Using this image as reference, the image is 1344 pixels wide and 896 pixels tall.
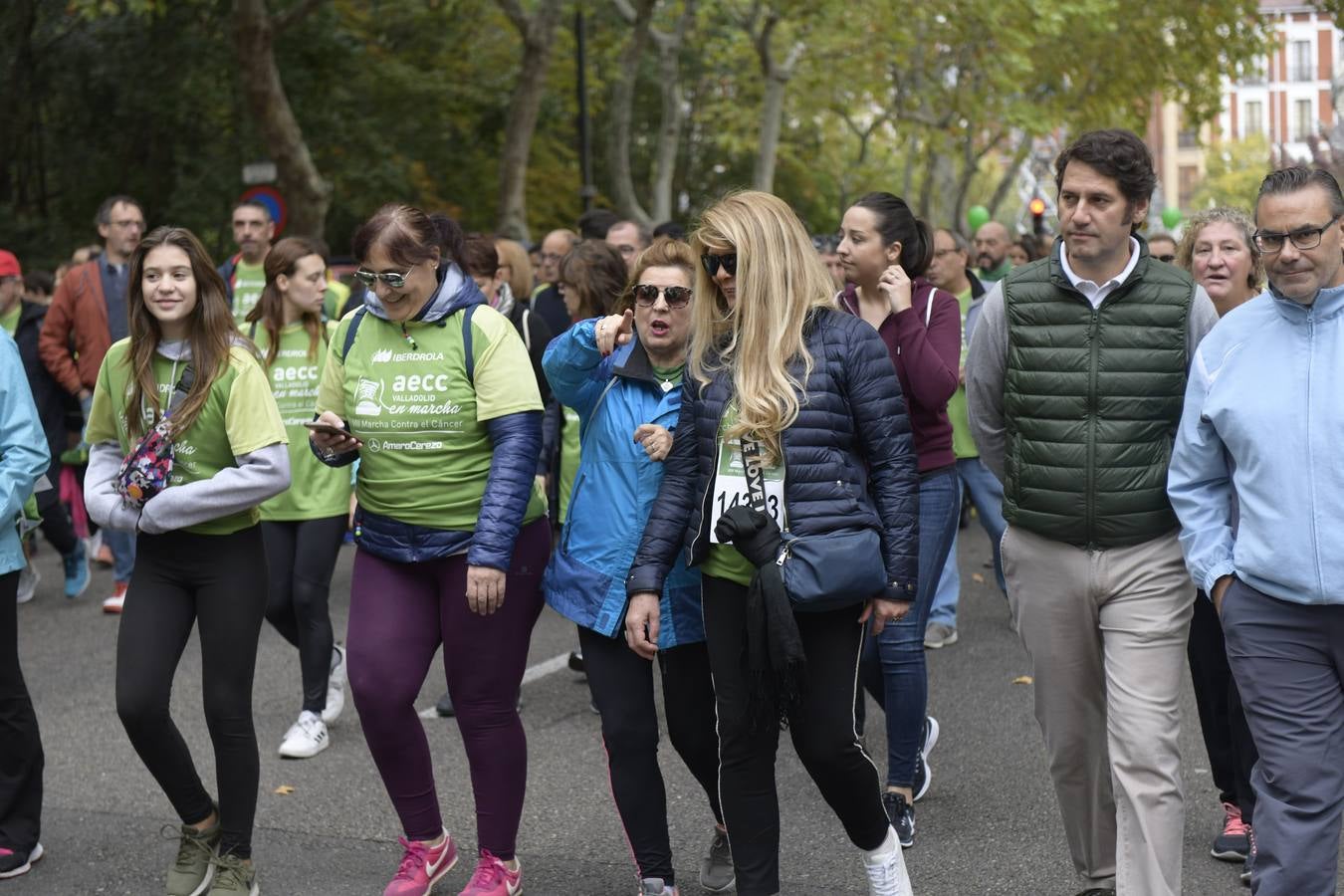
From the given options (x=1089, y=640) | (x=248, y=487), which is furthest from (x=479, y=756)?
(x=1089, y=640)

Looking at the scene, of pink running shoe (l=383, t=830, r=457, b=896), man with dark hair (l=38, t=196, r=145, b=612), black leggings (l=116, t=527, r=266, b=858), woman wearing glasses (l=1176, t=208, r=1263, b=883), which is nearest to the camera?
black leggings (l=116, t=527, r=266, b=858)

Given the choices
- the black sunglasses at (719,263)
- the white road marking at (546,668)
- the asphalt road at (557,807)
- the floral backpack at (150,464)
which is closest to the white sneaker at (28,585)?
the asphalt road at (557,807)

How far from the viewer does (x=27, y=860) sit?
5504 mm

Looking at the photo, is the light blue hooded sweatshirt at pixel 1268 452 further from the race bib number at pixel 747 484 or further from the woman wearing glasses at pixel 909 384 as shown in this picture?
the woman wearing glasses at pixel 909 384

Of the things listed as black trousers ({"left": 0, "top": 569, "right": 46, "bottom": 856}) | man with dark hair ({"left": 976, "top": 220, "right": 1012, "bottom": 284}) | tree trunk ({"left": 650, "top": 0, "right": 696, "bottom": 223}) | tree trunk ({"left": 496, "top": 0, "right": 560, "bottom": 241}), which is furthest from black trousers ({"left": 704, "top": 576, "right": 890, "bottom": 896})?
tree trunk ({"left": 650, "top": 0, "right": 696, "bottom": 223})

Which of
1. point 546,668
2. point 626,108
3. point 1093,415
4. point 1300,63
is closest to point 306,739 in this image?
point 546,668

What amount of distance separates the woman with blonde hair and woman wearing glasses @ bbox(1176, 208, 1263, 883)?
1140mm

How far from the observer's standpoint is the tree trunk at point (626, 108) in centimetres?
2305

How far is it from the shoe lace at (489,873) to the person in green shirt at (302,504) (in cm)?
203

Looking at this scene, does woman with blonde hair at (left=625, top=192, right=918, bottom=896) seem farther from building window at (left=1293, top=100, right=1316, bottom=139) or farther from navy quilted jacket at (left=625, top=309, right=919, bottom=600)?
building window at (left=1293, top=100, right=1316, bottom=139)

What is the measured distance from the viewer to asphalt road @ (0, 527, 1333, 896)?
5.27 metres

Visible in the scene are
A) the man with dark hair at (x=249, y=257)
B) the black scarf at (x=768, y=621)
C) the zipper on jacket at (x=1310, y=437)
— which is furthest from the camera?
the man with dark hair at (x=249, y=257)

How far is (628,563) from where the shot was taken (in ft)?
15.6

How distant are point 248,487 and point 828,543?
66.4 inches
